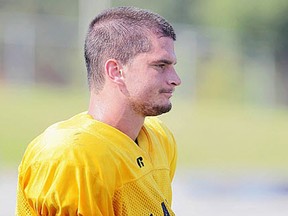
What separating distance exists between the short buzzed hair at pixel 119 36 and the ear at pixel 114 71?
0.01 m

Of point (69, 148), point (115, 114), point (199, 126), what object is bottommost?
point (69, 148)

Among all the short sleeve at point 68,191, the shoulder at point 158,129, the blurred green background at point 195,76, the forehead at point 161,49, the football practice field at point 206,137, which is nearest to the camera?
the short sleeve at point 68,191

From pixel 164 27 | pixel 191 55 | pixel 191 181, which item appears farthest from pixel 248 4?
pixel 164 27

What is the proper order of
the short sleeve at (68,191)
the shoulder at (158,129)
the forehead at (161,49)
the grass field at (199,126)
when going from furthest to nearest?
the grass field at (199,126), the shoulder at (158,129), the forehead at (161,49), the short sleeve at (68,191)

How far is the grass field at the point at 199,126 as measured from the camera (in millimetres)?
15719

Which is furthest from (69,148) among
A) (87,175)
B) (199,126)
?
(199,126)

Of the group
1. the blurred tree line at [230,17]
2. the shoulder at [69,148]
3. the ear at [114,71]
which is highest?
the blurred tree line at [230,17]

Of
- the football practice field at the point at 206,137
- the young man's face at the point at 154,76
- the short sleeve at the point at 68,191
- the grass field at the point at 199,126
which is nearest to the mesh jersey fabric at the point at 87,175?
the short sleeve at the point at 68,191

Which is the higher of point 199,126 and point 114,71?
point 199,126

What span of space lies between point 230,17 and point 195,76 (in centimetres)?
281

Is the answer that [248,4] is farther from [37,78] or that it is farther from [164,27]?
[164,27]

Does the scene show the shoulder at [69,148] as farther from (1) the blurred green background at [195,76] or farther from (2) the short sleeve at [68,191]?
(1) the blurred green background at [195,76]

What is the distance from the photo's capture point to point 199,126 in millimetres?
17609

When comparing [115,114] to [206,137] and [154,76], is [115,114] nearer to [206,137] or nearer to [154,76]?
[154,76]
